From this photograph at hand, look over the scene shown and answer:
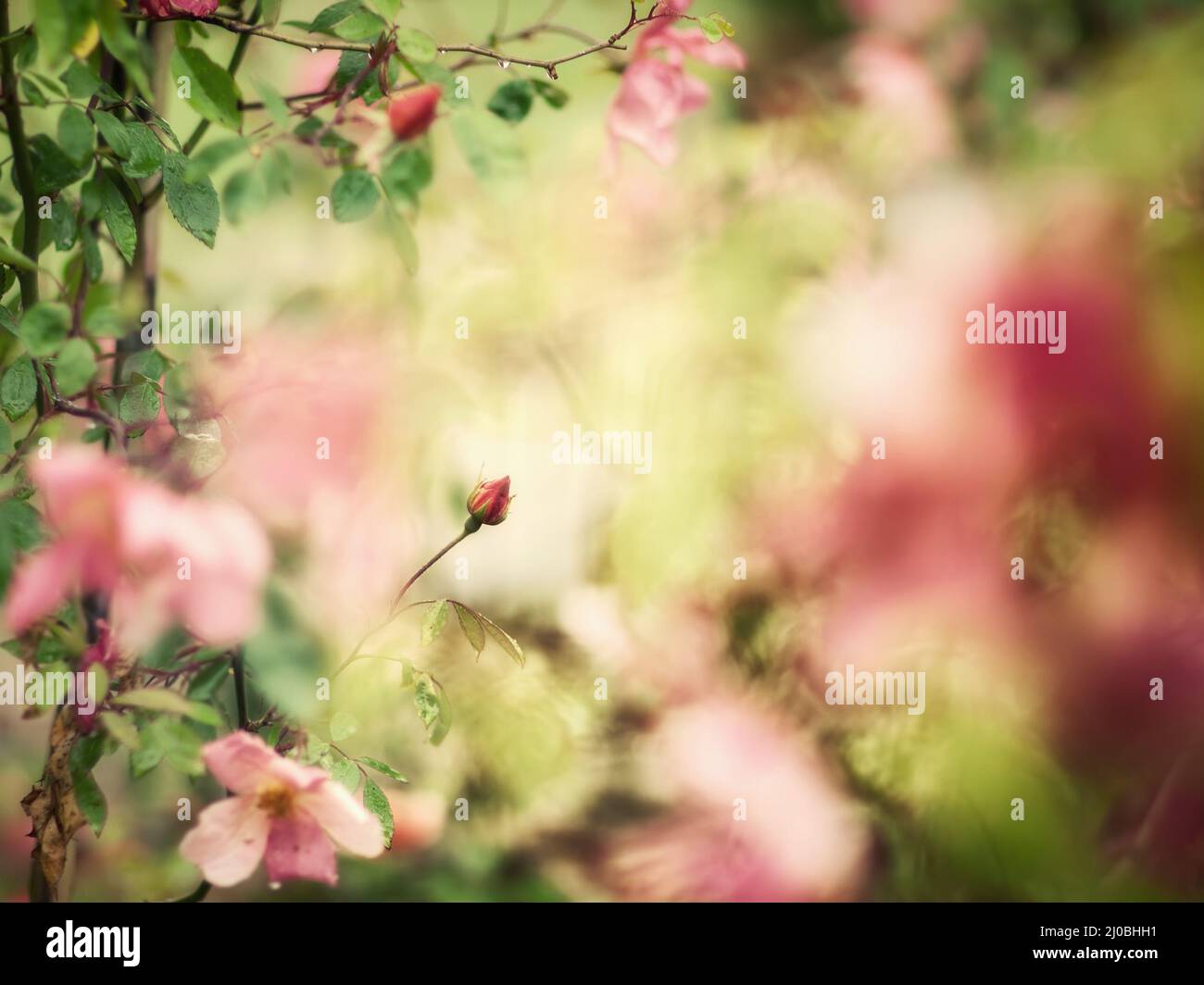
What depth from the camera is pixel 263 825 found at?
0.52 metres

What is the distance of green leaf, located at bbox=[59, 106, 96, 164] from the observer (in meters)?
0.45

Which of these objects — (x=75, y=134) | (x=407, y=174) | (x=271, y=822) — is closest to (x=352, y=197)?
(x=407, y=174)

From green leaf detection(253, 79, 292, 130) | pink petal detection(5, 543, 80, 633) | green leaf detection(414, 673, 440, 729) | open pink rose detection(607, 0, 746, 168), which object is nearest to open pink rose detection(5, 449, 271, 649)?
pink petal detection(5, 543, 80, 633)

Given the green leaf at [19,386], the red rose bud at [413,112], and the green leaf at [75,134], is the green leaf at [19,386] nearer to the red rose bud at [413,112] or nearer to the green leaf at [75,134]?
the green leaf at [75,134]

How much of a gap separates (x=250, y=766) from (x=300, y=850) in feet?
0.22

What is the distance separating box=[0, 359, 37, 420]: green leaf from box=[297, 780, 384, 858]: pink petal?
0.87 feet

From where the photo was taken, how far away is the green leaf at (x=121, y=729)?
0.46 m

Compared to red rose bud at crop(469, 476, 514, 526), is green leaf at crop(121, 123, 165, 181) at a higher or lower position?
higher

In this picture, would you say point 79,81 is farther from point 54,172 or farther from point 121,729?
point 121,729

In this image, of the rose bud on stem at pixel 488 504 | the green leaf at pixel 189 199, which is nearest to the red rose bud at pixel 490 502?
the rose bud on stem at pixel 488 504

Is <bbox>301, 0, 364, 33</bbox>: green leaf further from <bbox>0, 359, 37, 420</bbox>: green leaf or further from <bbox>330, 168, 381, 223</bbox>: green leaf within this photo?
<bbox>0, 359, 37, 420</bbox>: green leaf

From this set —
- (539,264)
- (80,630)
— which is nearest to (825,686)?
(539,264)

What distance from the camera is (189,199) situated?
0.49m

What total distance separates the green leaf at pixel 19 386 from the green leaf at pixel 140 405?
0.16 ft
